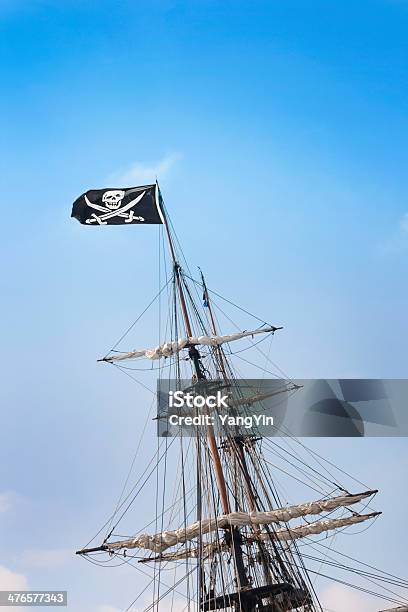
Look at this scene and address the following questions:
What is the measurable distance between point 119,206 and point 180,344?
8.50 metres

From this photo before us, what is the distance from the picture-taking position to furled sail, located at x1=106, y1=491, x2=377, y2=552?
111 feet

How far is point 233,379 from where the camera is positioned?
1767 inches

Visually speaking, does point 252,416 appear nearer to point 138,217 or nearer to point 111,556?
point 111,556

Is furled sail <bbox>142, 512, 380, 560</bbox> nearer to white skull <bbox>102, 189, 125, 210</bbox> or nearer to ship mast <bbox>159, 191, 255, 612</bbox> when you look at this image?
ship mast <bbox>159, 191, 255, 612</bbox>

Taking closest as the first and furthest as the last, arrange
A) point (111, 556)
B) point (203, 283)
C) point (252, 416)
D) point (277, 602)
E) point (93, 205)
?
1. point (277, 602)
2. point (93, 205)
3. point (111, 556)
4. point (252, 416)
5. point (203, 283)

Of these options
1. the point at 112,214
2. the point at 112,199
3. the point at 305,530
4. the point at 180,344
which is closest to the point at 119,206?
the point at 112,199

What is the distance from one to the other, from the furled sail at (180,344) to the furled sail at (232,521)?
936 centimetres

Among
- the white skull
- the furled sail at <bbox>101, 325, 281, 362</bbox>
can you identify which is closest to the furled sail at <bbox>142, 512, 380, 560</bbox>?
the furled sail at <bbox>101, 325, 281, 362</bbox>

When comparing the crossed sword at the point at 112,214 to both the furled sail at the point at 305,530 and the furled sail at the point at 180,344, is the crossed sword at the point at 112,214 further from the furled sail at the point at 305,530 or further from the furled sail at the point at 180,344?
the furled sail at the point at 305,530

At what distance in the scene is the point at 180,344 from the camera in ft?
125

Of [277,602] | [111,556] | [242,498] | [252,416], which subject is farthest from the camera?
[252,416]

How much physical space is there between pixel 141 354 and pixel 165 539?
33.7 ft

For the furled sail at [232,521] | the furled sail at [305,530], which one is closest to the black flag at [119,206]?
the furled sail at [232,521]

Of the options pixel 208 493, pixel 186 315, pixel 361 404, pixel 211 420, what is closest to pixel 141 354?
pixel 186 315
